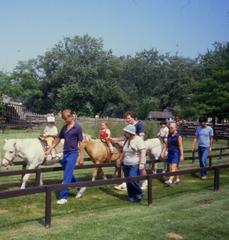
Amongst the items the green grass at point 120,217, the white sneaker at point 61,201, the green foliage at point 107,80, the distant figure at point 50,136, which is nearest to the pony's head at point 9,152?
the distant figure at point 50,136

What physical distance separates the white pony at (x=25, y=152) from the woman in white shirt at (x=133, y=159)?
2255mm

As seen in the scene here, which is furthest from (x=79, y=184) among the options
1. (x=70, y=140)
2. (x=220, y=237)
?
(x=220, y=237)

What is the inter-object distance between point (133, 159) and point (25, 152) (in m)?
2.69

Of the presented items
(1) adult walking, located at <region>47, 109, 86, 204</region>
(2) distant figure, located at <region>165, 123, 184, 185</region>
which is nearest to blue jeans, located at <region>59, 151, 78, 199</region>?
(1) adult walking, located at <region>47, 109, 86, 204</region>

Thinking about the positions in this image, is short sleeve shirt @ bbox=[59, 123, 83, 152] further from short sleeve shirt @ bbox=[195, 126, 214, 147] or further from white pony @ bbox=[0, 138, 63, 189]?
short sleeve shirt @ bbox=[195, 126, 214, 147]

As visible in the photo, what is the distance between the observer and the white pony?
34.6 feet

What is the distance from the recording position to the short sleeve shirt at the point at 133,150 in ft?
31.6

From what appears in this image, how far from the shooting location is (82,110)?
68.1m

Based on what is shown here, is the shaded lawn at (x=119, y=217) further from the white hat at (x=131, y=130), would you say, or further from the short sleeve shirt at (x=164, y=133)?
the short sleeve shirt at (x=164, y=133)

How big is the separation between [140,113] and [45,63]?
1743cm

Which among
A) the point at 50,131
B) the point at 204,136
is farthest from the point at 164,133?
the point at 50,131

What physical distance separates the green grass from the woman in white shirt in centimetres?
24

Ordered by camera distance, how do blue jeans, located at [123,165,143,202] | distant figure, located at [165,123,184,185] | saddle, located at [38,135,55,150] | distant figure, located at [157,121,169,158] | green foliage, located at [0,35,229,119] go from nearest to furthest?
blue jeans, located at [123,165,143,202]
saddle, located at [38,135,55,150]
distant figure, located at [165,123,184,185]
distant figure, located at [157,121,169,158]
green foliage, located at [0,35,229,119]

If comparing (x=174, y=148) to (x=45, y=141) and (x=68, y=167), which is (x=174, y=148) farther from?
(x=68, y=167)
